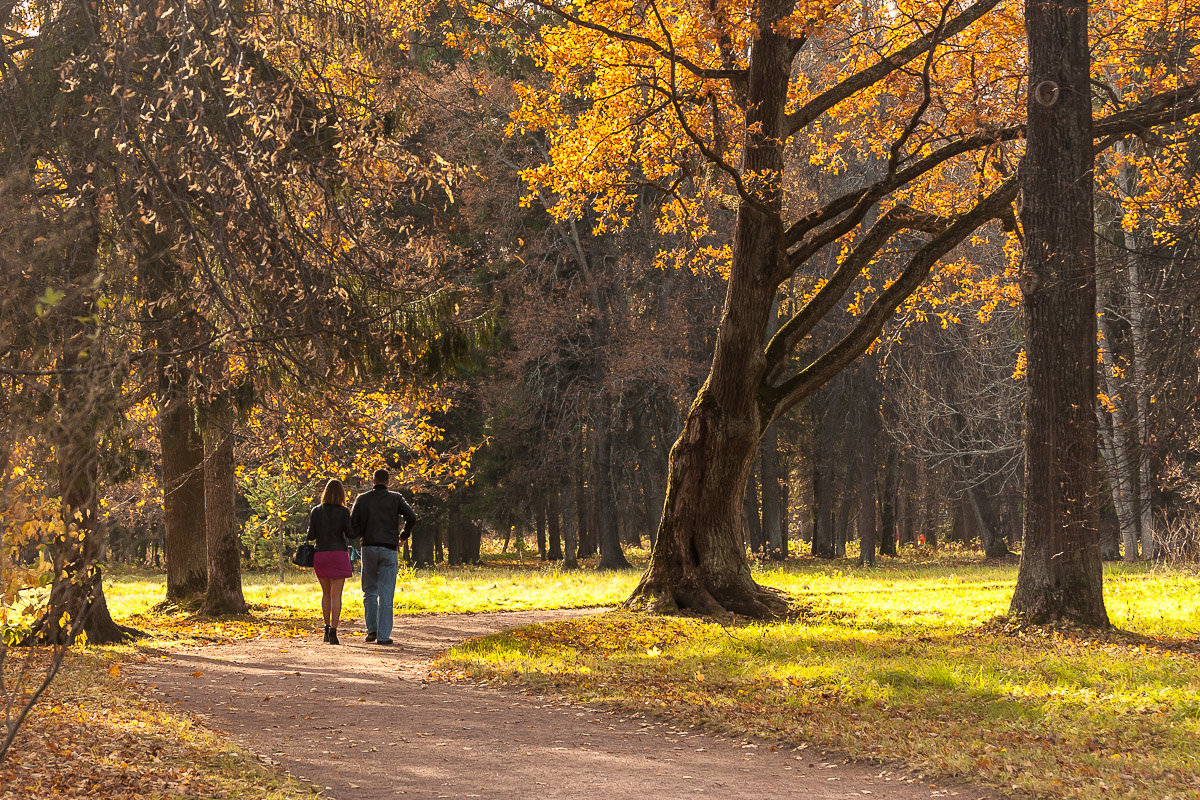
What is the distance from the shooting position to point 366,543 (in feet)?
41.3

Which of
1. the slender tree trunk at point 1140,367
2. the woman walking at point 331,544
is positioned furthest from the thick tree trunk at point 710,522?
the slender tree trunk at point 1140,367

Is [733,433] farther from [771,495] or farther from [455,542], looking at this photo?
[455,542]

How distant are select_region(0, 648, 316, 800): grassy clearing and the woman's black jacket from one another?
4.68 meters

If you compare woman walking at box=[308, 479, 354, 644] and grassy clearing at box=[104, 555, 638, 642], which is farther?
grassy clearing at box=[104, 555, 638, 642]

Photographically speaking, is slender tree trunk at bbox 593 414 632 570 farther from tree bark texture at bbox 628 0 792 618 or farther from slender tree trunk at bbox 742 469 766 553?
tree bark texture at bbox 628 0 792 618

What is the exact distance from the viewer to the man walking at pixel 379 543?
12500 mm

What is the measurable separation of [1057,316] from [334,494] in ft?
28.5

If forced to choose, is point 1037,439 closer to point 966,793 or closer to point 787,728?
point 787,728

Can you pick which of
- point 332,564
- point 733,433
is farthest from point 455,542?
point 332,564

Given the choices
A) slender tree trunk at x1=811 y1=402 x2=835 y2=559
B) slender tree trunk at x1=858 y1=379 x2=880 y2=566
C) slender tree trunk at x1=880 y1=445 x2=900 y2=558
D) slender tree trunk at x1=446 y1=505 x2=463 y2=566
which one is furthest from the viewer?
slender tree trunk at x1=446 y1=505 x2=463 y2=566

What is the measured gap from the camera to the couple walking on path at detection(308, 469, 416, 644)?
41.1 feet

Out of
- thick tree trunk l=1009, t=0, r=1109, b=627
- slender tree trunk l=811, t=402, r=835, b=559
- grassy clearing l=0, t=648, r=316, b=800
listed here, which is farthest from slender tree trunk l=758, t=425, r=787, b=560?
grassy clearing l=0, t=648, r=316, b=800

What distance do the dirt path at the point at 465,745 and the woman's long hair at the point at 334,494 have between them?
7.80 ft

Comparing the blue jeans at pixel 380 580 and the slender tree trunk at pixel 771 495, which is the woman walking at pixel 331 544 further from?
the slender tree trunk at pixel 771 495
